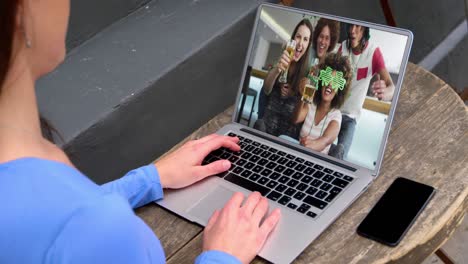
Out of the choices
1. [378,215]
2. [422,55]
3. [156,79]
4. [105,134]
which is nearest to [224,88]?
[156,79]

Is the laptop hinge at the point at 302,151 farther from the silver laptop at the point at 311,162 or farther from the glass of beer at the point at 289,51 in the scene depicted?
the glass of beer at the point at 289,51

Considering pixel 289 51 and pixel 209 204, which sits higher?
pixel 289 51

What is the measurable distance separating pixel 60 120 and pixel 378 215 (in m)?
0.88

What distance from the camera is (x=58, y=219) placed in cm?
63

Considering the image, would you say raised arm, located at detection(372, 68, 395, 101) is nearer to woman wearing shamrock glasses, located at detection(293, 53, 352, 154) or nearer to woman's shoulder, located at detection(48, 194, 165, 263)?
woman wearing shamrock glasses, located at detection(293, 53, 352, 154)

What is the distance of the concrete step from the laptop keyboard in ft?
1.55

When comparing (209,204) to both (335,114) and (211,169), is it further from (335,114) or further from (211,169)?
(335,114)

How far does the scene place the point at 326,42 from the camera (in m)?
1.22

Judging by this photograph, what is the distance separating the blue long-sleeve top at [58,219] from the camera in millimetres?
624

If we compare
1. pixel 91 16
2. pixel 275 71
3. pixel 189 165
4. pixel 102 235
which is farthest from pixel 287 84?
pixel 91 16

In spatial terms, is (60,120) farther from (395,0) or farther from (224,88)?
(395,0)

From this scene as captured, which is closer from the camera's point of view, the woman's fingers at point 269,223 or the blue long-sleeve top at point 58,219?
the blue long-sleeve top at point 58,219

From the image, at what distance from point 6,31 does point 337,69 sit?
28.6 inches

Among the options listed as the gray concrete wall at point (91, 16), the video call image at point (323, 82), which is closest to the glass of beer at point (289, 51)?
the video call image at point (323, 82)
